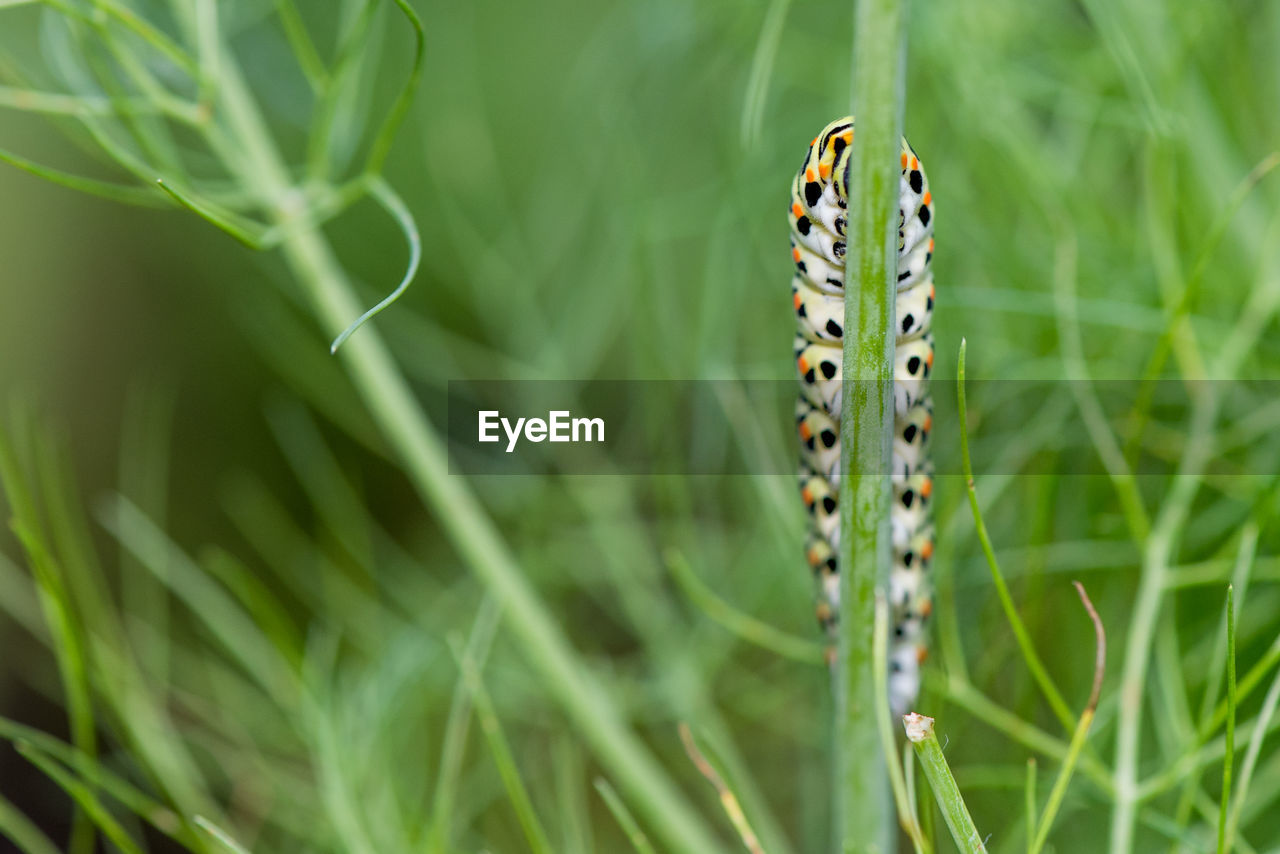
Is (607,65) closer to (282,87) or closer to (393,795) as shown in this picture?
(282,87)

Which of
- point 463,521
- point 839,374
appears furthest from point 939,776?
point 463,521

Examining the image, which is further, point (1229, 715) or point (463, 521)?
point (463, 521)

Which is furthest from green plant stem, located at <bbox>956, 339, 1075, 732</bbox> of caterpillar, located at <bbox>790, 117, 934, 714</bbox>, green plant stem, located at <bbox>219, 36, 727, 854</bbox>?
green plant stem, located at <bbox>219, 36, 727, 854</bbox>

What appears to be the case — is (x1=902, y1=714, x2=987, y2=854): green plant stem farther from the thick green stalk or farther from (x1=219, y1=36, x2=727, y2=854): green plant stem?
(x1=219, y1=36, x2=727, y2=854): green plant stem

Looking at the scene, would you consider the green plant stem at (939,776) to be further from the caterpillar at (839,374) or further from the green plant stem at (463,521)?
the green plant stem at (463,521)

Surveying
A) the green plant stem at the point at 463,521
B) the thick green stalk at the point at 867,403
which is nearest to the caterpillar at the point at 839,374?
the thick green stalk at the point at 867,403

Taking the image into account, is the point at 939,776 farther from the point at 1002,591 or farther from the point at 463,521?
the point at 463,521
